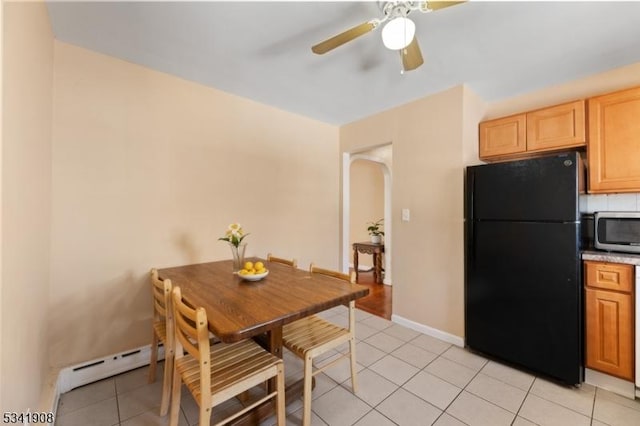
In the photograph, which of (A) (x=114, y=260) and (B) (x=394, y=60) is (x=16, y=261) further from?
(B) (x=394, y=60)

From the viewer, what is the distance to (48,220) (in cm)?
168

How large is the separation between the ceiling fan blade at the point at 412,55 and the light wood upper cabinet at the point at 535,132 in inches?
53.8

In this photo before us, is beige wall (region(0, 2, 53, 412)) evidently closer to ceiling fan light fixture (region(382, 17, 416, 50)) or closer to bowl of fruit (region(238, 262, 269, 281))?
bowl of fruit (region(238, 262, 269, 281))

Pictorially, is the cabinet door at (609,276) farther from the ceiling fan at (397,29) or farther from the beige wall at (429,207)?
the ceiling fan at (397,29)

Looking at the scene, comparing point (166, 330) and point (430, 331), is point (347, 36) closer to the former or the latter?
point (166, 330)

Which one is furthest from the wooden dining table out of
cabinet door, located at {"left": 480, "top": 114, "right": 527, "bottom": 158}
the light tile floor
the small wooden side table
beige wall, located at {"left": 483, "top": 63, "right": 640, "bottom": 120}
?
the small wooden side table

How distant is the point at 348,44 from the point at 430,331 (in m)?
2.59

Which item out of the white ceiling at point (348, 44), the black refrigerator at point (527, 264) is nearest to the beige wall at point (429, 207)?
the black refrigerator at point (527, 264)

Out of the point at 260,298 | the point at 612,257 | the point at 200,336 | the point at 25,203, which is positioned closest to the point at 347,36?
the point at 260,298

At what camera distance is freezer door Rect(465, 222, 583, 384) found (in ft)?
5.86

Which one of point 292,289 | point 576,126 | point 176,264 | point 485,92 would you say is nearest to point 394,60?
point 485,92

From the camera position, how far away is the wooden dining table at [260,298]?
114 cm

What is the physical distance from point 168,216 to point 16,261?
3.83 ft

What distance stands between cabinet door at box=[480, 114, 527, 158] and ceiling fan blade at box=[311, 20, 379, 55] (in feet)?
5.72
